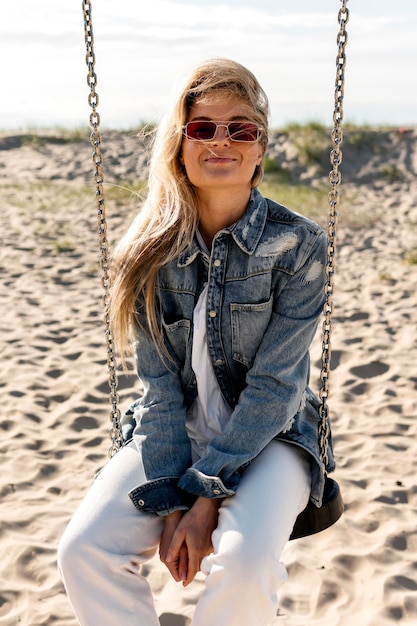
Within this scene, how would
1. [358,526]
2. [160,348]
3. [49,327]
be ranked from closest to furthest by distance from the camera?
1. [160,348]
2. [358,526]
3. [49,327]

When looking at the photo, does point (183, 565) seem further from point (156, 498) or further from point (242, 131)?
point (242, 131)

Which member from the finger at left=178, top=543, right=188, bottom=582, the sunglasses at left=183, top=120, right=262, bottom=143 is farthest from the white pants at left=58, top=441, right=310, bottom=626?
the sunglasses at left=183, top=120, right=262, bottom=143

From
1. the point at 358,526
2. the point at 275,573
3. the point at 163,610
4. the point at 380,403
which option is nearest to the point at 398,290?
the point at 380,403

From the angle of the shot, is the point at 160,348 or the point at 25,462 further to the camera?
the point at 25,462

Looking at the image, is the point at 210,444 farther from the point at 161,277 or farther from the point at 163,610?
the point at 163,610

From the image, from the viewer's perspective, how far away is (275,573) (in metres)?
1.78

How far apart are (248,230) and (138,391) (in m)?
2.33

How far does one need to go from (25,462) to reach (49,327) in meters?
1.87

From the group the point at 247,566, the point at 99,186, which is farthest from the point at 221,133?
the point at 247,566

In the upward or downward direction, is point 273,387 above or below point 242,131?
below

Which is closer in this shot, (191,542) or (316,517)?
(191,542)

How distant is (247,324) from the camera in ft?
7.02

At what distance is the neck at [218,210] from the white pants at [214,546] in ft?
2.11

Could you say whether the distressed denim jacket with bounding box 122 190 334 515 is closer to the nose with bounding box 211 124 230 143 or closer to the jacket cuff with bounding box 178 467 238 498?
the jacket cuff with bounding box 178 467 238 498
